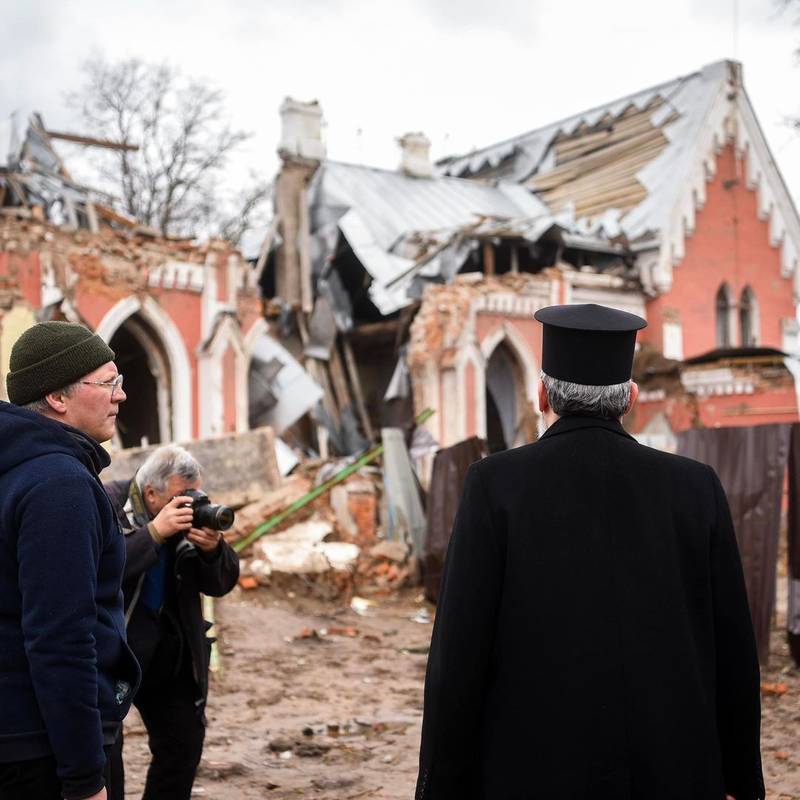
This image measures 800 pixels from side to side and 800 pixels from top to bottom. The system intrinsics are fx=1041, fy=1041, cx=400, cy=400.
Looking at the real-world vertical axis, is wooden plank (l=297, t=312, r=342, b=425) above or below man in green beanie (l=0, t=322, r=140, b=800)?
above

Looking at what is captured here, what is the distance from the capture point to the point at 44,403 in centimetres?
275

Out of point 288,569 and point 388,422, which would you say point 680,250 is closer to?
point 388,422

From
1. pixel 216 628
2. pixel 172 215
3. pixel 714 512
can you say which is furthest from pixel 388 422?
pixel 714 512

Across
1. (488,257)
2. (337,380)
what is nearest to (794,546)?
(488,257)

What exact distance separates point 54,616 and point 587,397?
1395mm

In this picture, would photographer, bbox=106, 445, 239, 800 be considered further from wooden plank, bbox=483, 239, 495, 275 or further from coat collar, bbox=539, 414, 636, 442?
wooden plank, bbox=483, 239, 495, 275

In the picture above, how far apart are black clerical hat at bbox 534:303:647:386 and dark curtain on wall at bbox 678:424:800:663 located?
608cm

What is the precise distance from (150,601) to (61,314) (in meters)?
13.7

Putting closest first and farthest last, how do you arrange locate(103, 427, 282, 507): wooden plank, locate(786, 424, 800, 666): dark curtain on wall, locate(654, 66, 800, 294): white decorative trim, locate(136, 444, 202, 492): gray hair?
locate(136, 444, 202, 492): gray hair, locate(786, 424, 800, 666): dark curtain on wall, locate(103, 427, 282, 507): wooden plank, locate(654, 66, 800, 294): white decorative trim

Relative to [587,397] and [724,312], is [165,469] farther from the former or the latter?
[724,312]

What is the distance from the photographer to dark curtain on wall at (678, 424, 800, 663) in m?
8.24

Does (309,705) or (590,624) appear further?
(309,705)

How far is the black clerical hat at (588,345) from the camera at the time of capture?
2.60 metres

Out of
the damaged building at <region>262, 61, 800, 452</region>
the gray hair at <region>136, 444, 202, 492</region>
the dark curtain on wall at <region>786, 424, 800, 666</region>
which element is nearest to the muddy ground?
the dark curtain on wall at <region>786, 424, 800, 666</region>
